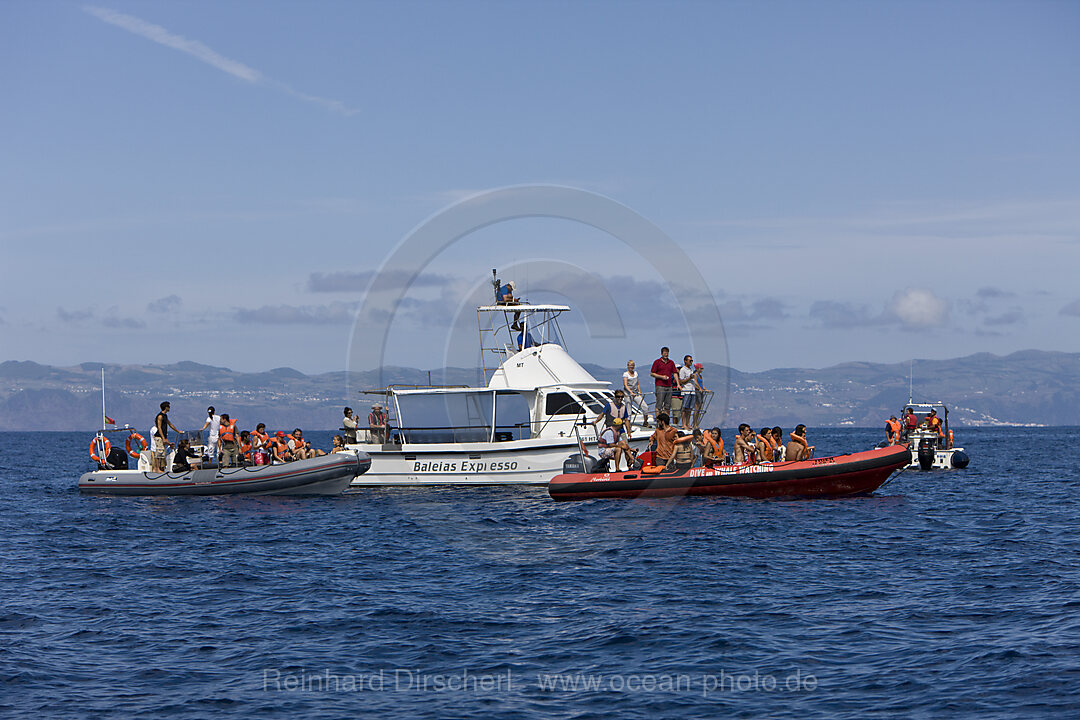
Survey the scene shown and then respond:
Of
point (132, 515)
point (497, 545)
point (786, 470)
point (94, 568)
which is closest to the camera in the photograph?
point (94, 568)

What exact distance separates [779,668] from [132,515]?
22.6 metres

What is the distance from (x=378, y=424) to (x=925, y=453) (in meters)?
25.1

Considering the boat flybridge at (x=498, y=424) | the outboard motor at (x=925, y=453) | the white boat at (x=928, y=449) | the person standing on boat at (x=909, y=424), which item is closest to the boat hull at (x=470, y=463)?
the boat flybridge at (x=498, y=424)

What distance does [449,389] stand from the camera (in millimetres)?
33406

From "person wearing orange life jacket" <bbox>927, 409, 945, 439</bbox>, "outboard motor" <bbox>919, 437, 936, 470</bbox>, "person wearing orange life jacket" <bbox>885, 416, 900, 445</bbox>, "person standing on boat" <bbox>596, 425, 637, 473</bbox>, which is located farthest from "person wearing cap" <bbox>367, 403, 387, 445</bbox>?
"outboard motor" <bbox>919, 437, 936, 470</bbox>

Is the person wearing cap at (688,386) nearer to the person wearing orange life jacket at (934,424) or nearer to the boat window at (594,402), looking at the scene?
the boat window at (594,402)

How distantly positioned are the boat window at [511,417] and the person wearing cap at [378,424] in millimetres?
3952

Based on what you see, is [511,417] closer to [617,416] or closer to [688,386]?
[617,416]

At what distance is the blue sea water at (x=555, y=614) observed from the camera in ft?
38.7

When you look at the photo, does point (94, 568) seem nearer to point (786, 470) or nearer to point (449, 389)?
point (449, 389)

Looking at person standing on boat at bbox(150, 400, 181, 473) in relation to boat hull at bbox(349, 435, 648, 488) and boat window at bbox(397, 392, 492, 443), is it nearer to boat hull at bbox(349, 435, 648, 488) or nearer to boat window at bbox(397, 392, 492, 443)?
boat hull at bbox(349, 435, 648, 488)

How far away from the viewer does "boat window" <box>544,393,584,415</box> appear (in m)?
32.2

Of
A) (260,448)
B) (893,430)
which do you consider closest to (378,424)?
(260,448)

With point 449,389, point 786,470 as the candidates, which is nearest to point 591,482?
point 786,470
